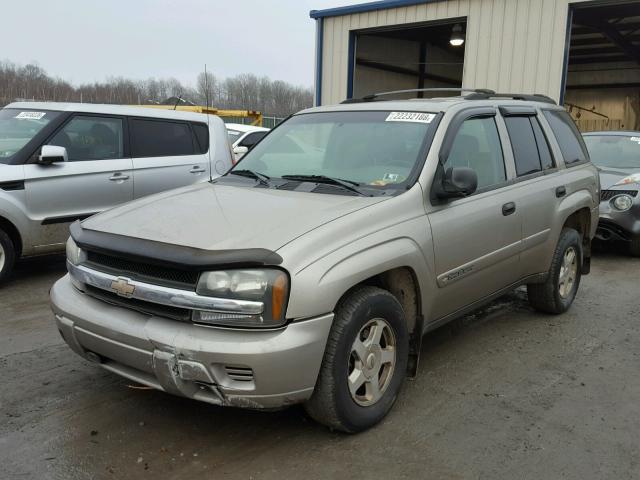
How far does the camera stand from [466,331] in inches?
185

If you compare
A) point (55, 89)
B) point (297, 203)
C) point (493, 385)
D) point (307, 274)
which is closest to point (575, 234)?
point (493, 385)

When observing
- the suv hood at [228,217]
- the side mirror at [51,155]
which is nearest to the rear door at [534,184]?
the suv hood at [228,217]

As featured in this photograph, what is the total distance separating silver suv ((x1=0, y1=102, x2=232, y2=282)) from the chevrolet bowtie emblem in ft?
10.4

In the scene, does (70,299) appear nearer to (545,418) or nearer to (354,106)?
(354,106)

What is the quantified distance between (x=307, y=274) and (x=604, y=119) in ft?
87.0

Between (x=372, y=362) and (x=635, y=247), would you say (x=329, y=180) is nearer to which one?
(x=372, y=362)

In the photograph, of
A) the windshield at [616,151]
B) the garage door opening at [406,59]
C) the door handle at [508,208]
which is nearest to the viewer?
the door handle at [508,208]

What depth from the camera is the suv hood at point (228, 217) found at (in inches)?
109

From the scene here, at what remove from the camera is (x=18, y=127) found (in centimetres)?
593

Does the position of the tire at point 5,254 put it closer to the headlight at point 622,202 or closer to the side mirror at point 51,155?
the side mirror at point 51,155

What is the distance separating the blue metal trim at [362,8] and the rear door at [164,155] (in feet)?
25.1

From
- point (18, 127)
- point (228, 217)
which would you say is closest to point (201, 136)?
point (18, 127)

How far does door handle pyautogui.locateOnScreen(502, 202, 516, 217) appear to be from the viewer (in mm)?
3992

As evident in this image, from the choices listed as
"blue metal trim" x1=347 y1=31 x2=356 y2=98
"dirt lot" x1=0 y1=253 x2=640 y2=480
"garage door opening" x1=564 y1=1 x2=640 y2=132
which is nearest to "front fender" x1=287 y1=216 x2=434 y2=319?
"dirt lot" x1=0 y1=253 x2=640 y2=480
